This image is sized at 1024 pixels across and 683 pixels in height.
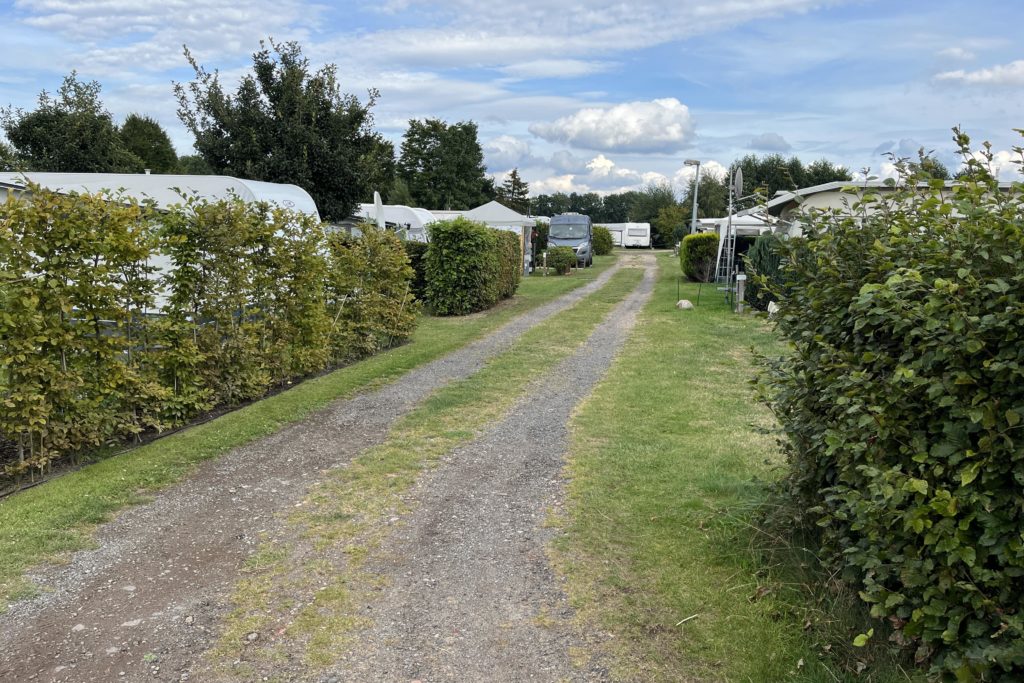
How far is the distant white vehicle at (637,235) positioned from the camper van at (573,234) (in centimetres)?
2655

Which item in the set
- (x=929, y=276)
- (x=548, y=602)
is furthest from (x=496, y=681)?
(x=929, y=276)

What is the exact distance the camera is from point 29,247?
4.87 m

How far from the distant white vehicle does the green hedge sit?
54339 mm

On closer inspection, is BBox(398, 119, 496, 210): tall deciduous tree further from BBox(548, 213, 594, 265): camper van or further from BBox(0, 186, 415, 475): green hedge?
BBox(0, 186, 415, 475): green hedge

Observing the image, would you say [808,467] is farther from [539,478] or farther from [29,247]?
[29,247]

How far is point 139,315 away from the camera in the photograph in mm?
5934

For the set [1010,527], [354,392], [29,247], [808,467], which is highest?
[29,247]

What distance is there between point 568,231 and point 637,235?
27927mm

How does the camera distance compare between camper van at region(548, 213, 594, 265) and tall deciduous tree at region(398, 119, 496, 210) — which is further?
tall deciduous tree at region(398, 119, 496, 210)

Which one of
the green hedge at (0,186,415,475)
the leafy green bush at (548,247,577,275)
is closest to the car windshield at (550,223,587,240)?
the leafy green bush at (548,247,577,275)

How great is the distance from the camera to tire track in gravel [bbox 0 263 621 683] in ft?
9.89

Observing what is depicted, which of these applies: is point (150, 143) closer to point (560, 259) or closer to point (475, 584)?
point (560, 259)

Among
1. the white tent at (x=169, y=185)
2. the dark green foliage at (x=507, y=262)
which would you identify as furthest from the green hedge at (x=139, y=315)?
the dark green foliage at (x=507, y=262)

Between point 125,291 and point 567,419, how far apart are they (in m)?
3.86
